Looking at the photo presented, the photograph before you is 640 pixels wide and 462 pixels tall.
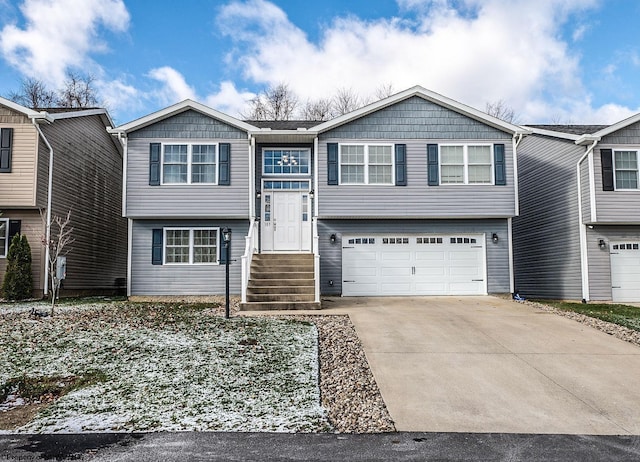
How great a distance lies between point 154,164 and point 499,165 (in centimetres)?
954

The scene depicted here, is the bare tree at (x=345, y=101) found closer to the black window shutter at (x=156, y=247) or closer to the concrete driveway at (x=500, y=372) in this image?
the black window shutter at (x=156, y=247)

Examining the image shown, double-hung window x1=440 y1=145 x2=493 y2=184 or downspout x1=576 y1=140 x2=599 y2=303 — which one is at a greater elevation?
double-hung window x1=440 y1=145 x2=493 y2=184

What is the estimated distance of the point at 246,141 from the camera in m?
14.0

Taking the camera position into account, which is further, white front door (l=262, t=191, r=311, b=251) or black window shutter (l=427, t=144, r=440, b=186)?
white front door (l=262, t=191, r=311, b=251)

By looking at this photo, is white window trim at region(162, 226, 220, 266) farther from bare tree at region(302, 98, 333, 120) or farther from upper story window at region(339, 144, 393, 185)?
bare tree at region(302, 98, 333, 120)

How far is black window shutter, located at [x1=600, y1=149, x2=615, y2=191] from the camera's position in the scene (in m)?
13.9

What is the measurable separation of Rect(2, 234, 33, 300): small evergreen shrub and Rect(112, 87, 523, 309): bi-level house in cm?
259

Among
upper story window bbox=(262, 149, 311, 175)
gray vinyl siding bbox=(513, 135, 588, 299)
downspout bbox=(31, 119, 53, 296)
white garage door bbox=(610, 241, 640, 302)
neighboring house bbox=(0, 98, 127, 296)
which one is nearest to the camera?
downspout bbox=(31, 119, 53, 296)

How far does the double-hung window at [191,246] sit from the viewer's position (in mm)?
13891

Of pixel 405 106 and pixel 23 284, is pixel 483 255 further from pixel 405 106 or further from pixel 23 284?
pixel 23 284

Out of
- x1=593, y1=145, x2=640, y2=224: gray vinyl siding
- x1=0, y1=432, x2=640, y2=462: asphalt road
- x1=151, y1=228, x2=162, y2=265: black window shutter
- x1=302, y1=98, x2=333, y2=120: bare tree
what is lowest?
x1=0, y1=432, x2=640, y2=462: asphalt road

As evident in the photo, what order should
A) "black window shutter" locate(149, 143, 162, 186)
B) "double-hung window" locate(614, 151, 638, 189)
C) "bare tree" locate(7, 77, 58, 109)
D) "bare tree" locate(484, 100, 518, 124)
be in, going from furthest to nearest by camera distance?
1. "bare tree" locate(484, 100, 518, 124)
2. "bare tree" locate(7, 77, 58, 109)
3. "double-hung window" locate(614, 151, 638, 189)
4. "black window shutter" locate(149, 143, 162, 186)

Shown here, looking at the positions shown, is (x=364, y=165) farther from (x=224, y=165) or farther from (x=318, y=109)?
(x=318, y=109)

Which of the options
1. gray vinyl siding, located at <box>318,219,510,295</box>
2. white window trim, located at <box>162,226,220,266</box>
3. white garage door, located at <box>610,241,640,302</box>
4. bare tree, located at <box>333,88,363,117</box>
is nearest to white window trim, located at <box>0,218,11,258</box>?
white window trim, located at <box>162,226,220,266</box>
